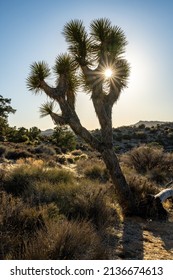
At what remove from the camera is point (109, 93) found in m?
10.0

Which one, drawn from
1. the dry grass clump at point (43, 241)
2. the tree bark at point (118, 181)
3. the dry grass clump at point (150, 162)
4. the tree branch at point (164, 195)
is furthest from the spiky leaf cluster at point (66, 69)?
the dry grass clump at point (150, 162)

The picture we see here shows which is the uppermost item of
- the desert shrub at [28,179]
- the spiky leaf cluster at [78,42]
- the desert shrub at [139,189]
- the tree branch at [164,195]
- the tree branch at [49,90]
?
the spiky leaf cluster at [78,42]

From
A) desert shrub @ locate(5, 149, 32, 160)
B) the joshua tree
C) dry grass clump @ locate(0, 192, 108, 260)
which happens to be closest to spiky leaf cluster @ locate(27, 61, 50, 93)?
the joshua tree

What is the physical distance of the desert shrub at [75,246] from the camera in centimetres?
464

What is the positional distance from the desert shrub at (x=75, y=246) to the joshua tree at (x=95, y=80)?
14.2 ft

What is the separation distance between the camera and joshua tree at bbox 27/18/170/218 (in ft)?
31.6

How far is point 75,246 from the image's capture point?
4.84 m

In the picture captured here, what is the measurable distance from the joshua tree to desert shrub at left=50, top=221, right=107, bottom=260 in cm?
433

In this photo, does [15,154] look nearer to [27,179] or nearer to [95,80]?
[27,179]

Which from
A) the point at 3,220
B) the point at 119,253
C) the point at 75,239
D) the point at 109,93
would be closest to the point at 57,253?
the point at 75,239

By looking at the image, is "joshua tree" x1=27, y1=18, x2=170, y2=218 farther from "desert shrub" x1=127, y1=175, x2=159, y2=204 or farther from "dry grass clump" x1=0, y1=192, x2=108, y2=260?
"dry grass clump" x1=0, y1=192, x2=108, y2=260

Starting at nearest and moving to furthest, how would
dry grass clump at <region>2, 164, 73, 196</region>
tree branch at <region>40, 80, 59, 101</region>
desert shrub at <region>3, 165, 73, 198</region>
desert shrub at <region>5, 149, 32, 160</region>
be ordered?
tree branch at <region>40, 80, 59, 101</region> → desert shrub at <region>3, 165, 73, 198</region> → dry grass clump at <region>2, 164, 73, 196</region> → desert shrub at <region>5, 149, 32, 160</region>

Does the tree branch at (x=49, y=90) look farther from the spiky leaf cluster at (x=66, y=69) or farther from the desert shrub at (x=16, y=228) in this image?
the desert shrub at (x=16, y=228)
